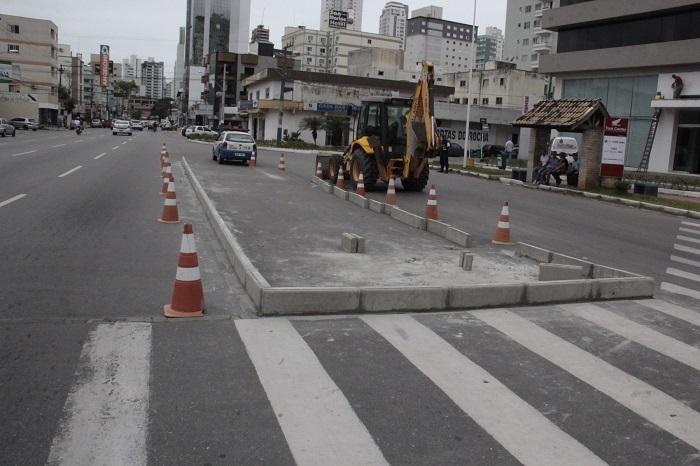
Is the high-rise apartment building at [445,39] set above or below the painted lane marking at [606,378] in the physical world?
above

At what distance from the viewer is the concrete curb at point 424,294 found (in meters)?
6.66

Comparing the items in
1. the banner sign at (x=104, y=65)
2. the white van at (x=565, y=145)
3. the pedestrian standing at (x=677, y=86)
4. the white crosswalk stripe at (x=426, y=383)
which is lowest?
the white crosswalk stripe at (x=426, y=383)

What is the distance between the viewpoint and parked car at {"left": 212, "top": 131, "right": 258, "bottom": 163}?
2950cm

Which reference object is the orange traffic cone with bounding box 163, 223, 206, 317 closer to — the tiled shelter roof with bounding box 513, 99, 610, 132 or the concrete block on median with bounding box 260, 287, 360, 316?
the concrete block on median with bounding box 260, 287, 360, 316

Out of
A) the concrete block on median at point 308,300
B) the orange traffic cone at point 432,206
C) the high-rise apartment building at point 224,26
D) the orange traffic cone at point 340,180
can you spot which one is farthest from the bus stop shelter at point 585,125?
the high-rise apartment building at point 224,26

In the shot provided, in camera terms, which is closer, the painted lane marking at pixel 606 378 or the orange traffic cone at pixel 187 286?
the painted lane marking at pixel 606 378

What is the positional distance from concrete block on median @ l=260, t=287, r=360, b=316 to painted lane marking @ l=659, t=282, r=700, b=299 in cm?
500

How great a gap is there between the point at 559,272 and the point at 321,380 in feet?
15.0

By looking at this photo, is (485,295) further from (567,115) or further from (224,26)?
(224,26)

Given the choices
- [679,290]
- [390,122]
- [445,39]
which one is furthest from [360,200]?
[445,39]

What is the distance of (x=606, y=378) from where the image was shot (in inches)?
213

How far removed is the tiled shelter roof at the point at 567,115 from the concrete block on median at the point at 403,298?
65.2 ft

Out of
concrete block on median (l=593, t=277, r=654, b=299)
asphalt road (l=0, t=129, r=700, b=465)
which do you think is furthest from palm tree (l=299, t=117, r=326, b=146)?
concrete block on median (l=593, t=277, r=654, b=299)

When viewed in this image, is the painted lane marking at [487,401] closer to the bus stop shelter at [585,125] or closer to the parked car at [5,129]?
the bus stop shelter at [585,125]
